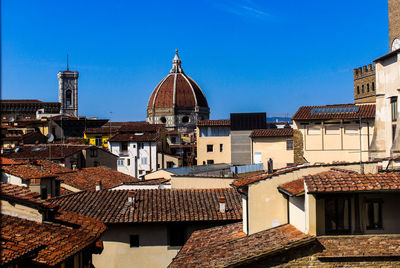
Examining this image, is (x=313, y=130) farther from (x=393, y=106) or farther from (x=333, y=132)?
(x=393, y=106)

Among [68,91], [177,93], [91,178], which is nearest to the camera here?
[91,178]

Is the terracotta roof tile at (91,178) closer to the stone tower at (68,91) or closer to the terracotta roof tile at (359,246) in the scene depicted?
the terracotta roof tile at (359,246)

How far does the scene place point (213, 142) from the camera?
4638 centimetres

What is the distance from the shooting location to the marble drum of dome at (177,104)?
99375mm

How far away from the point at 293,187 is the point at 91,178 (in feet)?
65.1

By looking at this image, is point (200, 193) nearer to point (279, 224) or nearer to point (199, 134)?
point (279, 224)

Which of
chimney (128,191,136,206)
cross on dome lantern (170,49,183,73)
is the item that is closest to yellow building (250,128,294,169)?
chimney (128,191,136,206)

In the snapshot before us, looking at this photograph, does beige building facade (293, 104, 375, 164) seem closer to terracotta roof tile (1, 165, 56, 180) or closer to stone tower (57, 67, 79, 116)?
terracotta roof tile (1, 165, 56, 180)

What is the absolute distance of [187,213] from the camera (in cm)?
1585

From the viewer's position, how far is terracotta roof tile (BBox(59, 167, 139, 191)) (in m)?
25.4

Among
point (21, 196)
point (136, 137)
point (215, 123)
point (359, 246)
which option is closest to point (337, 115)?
point (359, 246)

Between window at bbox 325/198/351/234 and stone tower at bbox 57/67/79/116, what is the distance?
99.8m

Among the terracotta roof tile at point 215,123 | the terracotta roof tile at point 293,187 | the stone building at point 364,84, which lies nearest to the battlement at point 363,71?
the stone building at point 364,84

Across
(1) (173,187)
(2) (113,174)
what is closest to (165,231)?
(1) (173,187)
